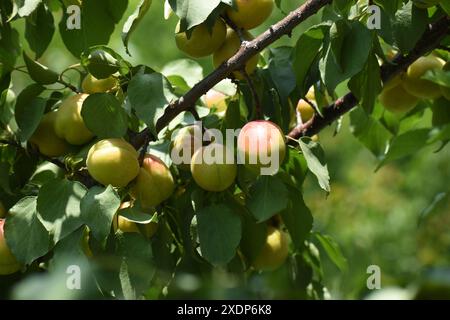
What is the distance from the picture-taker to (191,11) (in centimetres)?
99

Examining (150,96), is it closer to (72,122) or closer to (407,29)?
(72,122)

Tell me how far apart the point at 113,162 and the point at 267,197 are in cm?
19

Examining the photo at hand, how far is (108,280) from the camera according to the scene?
922mm

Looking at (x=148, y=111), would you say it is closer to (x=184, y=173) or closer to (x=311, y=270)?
(x=184, y=173)

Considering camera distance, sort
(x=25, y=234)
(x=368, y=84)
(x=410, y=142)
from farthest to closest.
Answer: (x=368, y=84) → (x=25, y=234) → (x=410, y=142)

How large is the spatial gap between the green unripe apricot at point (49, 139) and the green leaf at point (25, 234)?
5.1 inches

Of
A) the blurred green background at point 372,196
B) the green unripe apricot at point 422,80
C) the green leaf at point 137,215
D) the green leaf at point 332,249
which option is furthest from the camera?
the blurred green background at point 372,196

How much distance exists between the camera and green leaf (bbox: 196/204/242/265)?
3.24ft

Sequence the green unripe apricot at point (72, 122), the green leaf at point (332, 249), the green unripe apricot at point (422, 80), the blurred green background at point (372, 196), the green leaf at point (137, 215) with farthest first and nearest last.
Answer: the blurred green background at point (372, 196) → the green leaf at point (332, 249) → the green unripe apricot at point (422, 80) → the green unripe apricot at point (72, 122) → the green leaf at point (137, 215)

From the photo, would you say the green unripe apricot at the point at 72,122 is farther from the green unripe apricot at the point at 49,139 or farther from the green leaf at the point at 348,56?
the green leaf at the point at 348,56

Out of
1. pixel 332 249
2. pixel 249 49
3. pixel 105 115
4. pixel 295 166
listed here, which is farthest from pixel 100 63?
pixel 332 249

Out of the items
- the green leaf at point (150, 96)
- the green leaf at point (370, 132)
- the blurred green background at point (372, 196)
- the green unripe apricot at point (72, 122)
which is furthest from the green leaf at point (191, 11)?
the blurred green background at point (372, 196)

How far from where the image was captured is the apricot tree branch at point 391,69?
3.74ft
